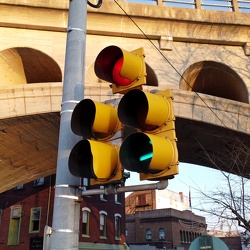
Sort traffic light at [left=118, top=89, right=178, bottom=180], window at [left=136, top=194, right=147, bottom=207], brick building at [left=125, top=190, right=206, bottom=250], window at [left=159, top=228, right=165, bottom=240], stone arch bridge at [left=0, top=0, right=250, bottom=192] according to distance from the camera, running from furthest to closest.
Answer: window at [left=136, top=194, right=147, bottom=207] < window at [left=159, top=228, right=165, bottom=240] < brick building at [left=125, top=190, right=206, bottom=250] < stone arch bridge at [left=0, top=0, right=250, bottom=192] < traffic light at [left=118, top=89, right=178, bottom=180]

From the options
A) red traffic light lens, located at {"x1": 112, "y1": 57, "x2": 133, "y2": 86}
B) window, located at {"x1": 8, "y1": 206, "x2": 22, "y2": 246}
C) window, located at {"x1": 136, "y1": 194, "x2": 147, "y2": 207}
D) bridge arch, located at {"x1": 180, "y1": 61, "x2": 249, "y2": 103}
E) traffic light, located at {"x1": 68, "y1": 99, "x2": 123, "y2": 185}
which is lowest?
traffic light, located at {"x1": 68, "y1": 99, "x2": 123, "y2": 185}

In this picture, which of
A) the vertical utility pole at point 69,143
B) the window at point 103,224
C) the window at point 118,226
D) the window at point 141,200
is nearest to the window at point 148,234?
the window at point 141,200

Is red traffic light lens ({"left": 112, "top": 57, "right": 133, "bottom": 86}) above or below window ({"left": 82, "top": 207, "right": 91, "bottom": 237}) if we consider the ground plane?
below

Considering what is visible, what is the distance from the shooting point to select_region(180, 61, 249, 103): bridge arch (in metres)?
15.7

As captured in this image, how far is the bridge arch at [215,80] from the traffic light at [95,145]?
12088 millimetres

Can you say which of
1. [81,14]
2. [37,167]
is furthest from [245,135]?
[37,167]

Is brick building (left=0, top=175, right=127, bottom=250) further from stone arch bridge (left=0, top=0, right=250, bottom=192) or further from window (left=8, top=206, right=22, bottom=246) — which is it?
stone arch bridge (left=0, top=0, right=250, bottom=192)

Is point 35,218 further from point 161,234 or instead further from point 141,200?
point 141,200

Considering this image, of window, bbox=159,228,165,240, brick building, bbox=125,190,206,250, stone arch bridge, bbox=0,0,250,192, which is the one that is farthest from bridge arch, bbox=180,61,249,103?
window, bbox=159,228,165,240

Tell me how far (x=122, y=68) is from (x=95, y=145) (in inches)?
31.4

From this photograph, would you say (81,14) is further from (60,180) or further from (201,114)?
(201,114)

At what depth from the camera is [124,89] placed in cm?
356

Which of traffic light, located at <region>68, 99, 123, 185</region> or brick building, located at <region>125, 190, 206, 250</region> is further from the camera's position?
brick building, located at <region>125, 190, 206, 250</region>

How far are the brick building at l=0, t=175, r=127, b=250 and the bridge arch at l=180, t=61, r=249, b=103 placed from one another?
15.5 m
